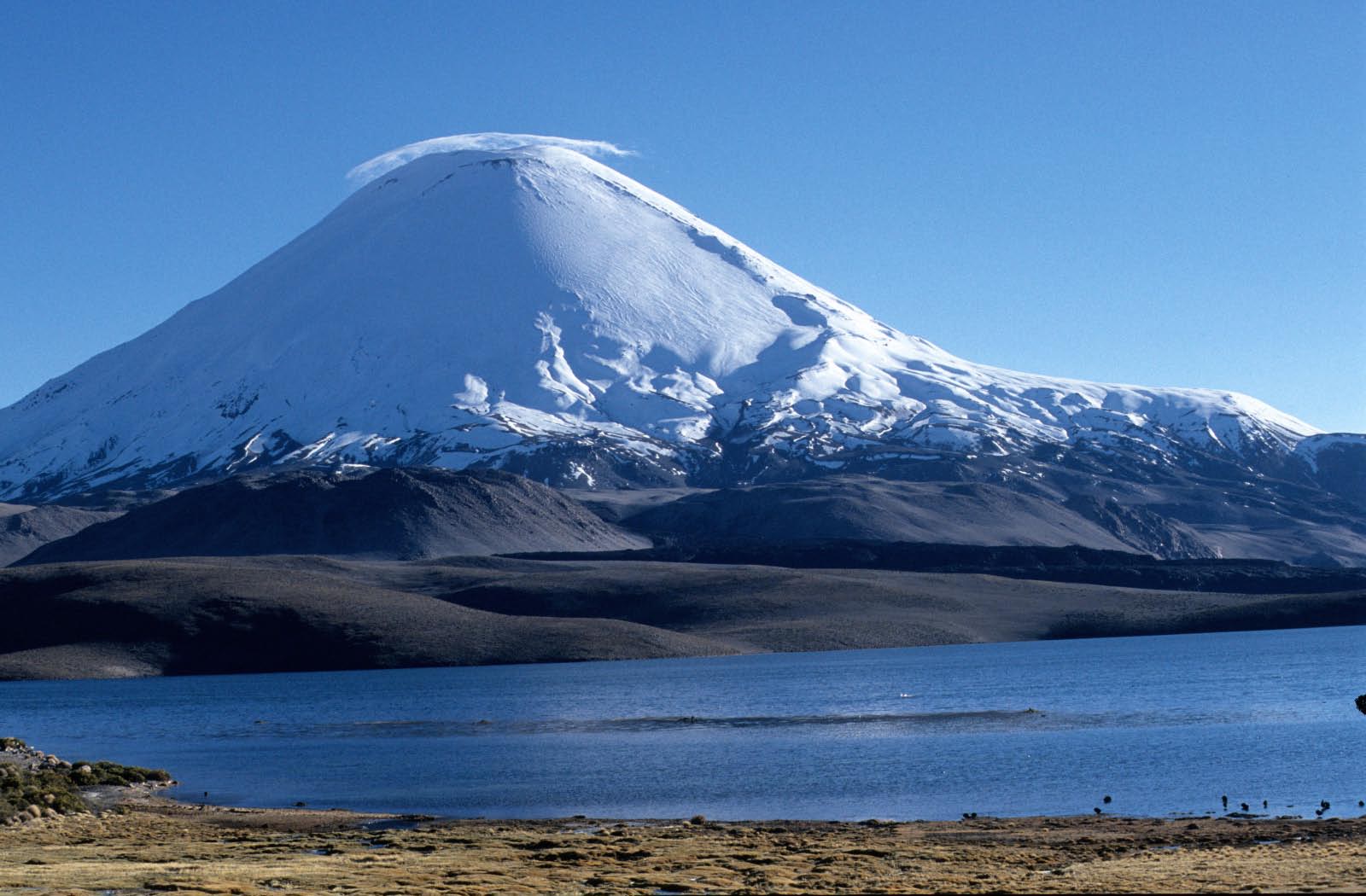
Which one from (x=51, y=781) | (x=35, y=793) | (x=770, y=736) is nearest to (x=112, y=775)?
(x=51, y=781)

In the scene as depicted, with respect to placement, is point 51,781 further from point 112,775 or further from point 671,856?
point 671,856

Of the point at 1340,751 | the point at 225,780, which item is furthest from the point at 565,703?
the point at 1340,751

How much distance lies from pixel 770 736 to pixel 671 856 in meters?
37.3

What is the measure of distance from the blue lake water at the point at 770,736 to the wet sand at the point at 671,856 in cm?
440

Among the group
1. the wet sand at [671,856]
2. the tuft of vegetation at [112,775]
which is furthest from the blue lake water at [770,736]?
the wet sand at [671,856]

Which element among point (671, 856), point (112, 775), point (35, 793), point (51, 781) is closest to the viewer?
point (671, 856)

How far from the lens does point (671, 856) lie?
3728 cm

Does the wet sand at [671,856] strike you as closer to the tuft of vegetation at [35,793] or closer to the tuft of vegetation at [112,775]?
the tuft of vegetation at [35,793]

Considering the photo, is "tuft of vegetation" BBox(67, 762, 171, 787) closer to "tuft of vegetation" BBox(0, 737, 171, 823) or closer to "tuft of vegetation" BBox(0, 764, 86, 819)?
"tuft of vegetation" BBox(0, 737, 171, 823)

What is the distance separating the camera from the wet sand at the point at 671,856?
31.0 meters

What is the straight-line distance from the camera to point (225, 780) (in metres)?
63.9

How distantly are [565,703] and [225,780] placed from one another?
39.0 metres

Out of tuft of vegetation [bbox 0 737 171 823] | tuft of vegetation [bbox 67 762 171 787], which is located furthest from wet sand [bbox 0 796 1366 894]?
tuft of vegetation [bbox 67 762 171 787]

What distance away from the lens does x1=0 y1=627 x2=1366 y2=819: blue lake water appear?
51719 mm
